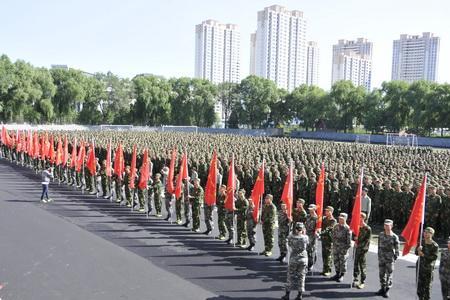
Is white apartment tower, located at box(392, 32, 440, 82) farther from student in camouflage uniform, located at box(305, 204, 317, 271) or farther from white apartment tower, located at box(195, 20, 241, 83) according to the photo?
student in camouflage uniform, located at box(305, 204, 317, 271)

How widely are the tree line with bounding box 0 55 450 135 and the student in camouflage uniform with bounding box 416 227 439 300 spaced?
56485mm

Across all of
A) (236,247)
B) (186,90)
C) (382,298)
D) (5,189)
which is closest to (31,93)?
(186,90)

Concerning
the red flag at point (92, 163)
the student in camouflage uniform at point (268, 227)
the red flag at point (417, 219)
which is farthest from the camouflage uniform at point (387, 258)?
the red flag at point (92, 163)

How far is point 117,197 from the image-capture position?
17406mm

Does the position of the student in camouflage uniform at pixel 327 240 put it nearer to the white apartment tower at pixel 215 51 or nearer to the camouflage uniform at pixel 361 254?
the camouflage uniform at pixel 361 254

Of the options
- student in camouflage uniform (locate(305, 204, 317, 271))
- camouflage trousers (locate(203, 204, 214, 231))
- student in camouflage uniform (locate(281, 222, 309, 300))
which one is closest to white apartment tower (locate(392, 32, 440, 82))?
camouflage trousers (locate(203, 204, 214, 231))

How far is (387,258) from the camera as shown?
28.2 ft

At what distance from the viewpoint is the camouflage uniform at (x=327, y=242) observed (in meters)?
9.75

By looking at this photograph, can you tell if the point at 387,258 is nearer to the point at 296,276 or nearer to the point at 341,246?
the point at 341,246

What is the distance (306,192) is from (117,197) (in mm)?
6864

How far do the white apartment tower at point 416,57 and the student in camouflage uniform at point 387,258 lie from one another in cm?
12985

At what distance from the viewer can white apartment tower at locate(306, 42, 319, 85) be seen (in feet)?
422

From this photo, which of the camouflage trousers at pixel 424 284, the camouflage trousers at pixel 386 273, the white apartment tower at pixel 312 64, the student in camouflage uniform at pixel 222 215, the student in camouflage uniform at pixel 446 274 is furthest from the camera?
the white apartment tower at pixel 312 64

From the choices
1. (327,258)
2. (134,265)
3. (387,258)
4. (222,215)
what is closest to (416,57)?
(222,215)
